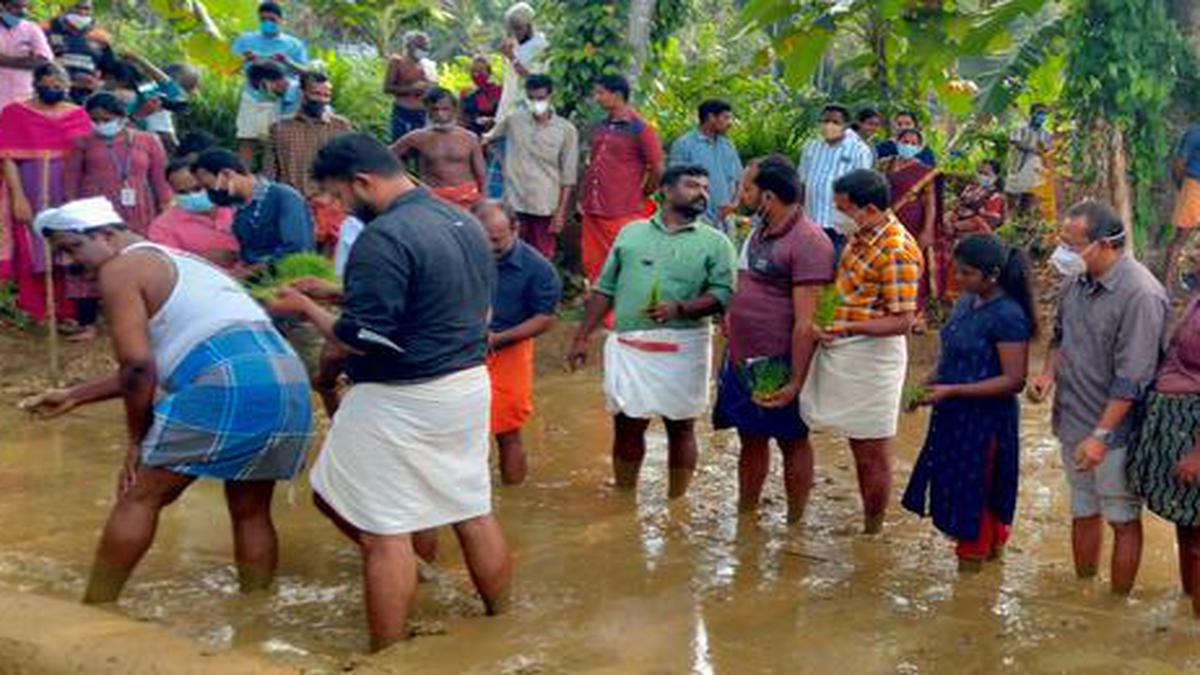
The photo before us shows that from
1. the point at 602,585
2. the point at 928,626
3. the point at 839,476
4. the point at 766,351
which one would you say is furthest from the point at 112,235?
the point at 839,476

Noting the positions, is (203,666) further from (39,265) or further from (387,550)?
(39,265)

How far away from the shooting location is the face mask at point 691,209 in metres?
6.96

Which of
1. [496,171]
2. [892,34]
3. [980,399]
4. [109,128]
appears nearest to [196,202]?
[109,128]

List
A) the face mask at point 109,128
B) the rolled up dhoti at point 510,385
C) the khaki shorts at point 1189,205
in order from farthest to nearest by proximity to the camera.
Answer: the khaki shorts at point 1189,205
the face mask at point 109,128
the rolled up dhoti at point 510,385

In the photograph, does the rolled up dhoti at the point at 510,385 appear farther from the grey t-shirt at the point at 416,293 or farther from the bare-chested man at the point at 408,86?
the bare-chested man at the point at 408,86

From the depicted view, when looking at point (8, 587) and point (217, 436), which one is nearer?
point (217, 436)

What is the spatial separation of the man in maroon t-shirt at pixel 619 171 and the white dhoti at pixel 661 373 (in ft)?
11.5

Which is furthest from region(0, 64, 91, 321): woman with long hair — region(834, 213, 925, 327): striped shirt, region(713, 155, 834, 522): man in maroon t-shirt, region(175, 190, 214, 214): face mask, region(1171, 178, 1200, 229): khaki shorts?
region(1171, 178, 1200, 229): khaki shorts

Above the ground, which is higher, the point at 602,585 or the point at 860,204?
the point at 860,204

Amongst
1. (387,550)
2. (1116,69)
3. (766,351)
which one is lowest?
(387,550)

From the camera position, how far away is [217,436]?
17.4 feet

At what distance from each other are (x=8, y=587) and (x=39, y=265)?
4568 millimetres

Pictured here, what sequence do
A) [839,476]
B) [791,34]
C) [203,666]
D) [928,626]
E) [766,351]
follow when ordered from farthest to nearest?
1. [791,34]
2. [839,476]
3. [766,351]
4. [928,626]
5. [203,666]

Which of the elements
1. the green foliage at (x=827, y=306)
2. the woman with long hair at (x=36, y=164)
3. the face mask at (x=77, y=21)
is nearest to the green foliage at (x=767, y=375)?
the green foliage at (x=827, y=306)
